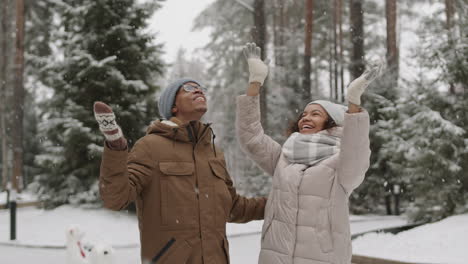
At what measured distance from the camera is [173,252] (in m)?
2.93

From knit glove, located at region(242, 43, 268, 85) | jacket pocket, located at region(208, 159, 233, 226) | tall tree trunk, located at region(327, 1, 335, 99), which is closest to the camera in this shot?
jacket pocket, located at region(208, 159, 233, 226)

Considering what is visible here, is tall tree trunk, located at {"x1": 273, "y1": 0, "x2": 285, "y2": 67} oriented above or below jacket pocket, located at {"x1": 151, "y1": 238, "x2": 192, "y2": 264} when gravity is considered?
above

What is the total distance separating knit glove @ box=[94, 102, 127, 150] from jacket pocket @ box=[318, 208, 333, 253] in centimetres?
129

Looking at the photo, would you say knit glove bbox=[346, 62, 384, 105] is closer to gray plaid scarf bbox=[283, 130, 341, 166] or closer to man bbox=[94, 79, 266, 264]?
gray plaid scarf bbox=[283, 130, 341, 166]

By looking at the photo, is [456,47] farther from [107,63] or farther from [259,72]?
[259,72]

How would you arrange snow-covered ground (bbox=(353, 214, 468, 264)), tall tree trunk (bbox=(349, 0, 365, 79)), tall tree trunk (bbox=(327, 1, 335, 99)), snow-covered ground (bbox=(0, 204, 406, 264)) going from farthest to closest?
tall tree trunk (bbox=(327, 1, 335, 99)) → tall tree trunk (bbox=(349, 0, 365, 79)) → snow-covered ground (bbox=(0, 204, 406, 264)) → snow-covered ground (bbox=(353, 214, 468, 264))

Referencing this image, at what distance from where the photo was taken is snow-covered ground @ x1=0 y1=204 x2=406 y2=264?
10297mm

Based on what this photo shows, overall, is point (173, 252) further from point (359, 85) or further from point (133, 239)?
point (133, 239)

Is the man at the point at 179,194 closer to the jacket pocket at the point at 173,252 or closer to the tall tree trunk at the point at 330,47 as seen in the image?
the jacket pocket at the point at 173,252

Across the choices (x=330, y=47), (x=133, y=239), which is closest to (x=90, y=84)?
(x=133, y=239)

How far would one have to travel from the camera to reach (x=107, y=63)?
15.3 meters

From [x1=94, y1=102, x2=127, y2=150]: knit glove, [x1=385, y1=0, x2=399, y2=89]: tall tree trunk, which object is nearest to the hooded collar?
[x1=94, y1=102, x2=127, y2=150]: knit glove

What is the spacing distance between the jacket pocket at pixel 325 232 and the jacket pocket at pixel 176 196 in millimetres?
758

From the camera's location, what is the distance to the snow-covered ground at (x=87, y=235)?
10.3m
